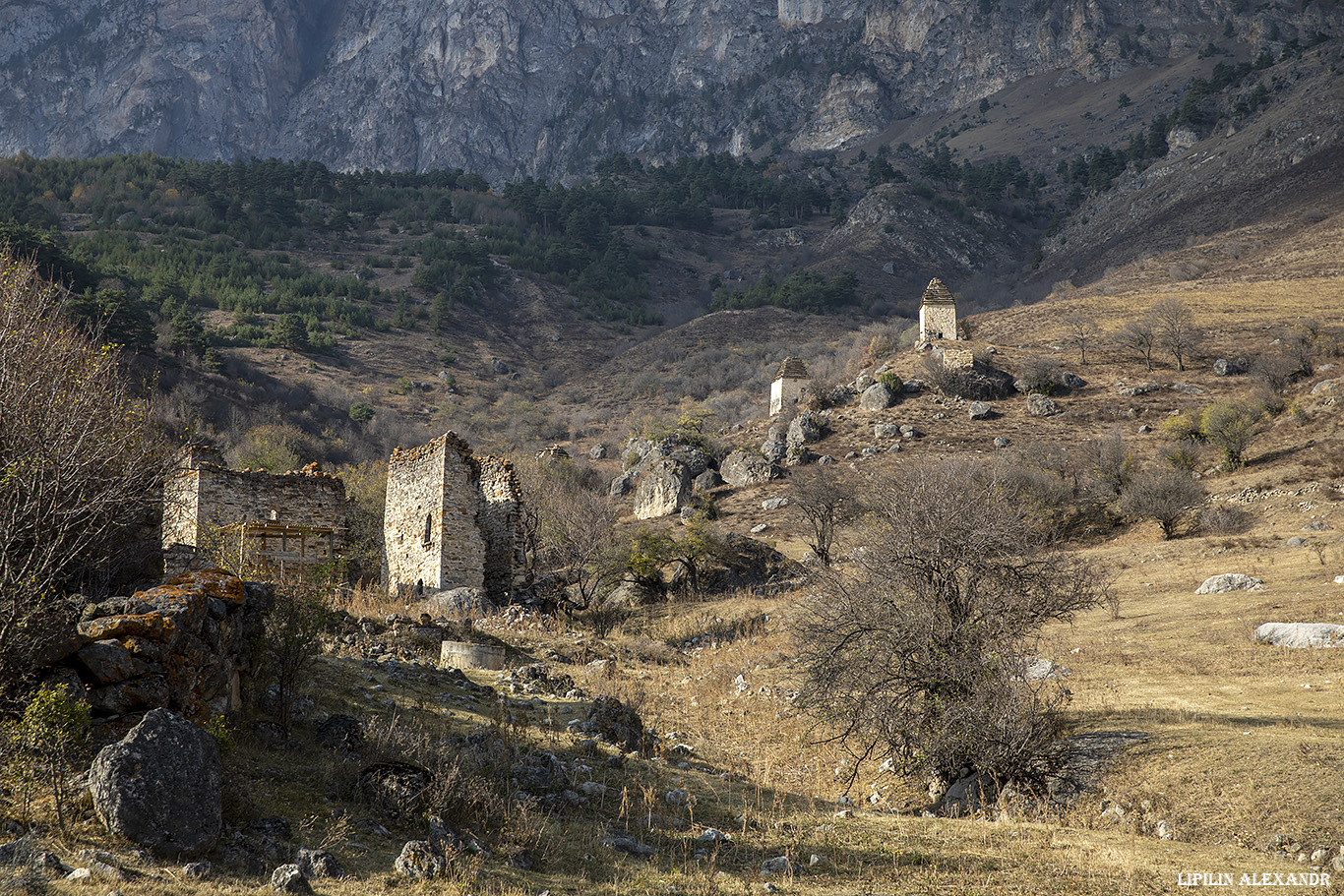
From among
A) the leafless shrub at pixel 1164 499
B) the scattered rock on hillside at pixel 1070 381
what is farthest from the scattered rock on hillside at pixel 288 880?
the scattered rock on hillside at pixel 1070 381

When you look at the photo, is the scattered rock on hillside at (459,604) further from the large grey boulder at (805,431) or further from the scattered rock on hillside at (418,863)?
the large grey boulder at (805,431)

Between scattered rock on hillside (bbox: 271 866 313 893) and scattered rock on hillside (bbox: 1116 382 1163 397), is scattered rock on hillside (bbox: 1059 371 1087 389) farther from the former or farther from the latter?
scattered rock on hillside (bbox: 271 866 313 893)

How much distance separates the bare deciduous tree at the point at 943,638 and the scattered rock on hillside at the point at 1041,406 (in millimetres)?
33585

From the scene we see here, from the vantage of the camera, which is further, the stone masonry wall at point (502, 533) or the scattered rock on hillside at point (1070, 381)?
the scattered rock on hillside at point (1070, 381)

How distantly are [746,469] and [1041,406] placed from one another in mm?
14953

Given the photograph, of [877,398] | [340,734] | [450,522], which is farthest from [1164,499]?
[340,734]

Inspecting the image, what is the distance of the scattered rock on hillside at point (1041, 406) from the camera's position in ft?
137

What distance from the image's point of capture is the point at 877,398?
149 ft

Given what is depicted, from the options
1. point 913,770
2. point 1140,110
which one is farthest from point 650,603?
point 1140,110

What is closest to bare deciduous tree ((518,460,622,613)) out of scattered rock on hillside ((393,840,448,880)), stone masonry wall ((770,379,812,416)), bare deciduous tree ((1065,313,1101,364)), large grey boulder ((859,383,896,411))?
scattered rock on hillside ((393,840,448,880))

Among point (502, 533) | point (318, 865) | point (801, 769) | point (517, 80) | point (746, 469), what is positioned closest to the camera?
point (318, 865)

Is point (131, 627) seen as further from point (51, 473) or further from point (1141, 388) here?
point (1141, 388)

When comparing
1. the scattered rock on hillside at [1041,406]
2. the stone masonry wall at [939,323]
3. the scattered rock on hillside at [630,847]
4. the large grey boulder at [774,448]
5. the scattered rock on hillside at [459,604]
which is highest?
the stone masonry wall at [939,323]

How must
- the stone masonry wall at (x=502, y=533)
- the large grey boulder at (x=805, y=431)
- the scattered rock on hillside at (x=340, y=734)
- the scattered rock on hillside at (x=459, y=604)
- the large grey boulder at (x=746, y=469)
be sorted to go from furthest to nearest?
the large grey boulder at (x=805, y=431)
the large grey boulder at (x=746, y=469)
the stone masonry wall at (x=502, y=533)
the scattered rock on hillside at (x=459, y=604)
the scattered rock on hillside at (x=340, y=734)
